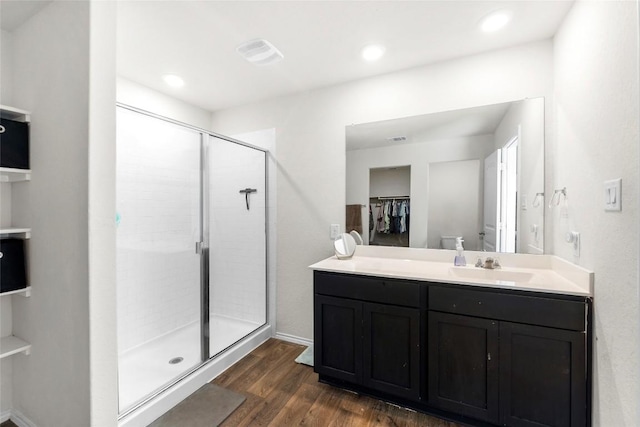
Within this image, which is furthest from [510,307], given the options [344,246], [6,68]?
[6,68]

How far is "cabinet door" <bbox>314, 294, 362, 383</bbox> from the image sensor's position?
1.86m

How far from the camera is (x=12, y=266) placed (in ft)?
4.76

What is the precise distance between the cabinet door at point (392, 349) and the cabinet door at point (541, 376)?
461 millimetres

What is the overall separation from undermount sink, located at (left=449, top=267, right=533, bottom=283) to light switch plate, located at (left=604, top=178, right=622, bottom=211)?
2.26 ft

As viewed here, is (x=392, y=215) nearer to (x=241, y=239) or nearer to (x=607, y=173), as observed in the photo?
(x=607, y=173)

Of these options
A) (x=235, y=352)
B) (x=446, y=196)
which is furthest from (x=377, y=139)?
(x=235, y=352)

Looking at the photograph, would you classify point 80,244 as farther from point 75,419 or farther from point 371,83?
point 371,83

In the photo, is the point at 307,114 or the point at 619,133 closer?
the point at 619,133

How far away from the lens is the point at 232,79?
7.97 ft

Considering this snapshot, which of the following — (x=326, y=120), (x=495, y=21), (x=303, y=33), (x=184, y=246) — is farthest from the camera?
(x=184, y=246)

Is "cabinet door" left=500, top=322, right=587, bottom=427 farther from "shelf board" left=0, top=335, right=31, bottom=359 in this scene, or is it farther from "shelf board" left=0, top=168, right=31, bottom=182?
"shelf board" left=0, top=168, right=31, bottom=182

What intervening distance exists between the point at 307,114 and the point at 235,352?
89.3 inches

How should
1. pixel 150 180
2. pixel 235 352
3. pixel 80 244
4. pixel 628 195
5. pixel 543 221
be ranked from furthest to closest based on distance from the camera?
pixel 150 180, pixel 235 352, pixel 543 221, pixel 80 244, pixel 628 195

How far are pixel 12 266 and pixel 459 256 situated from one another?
2.74 metres
